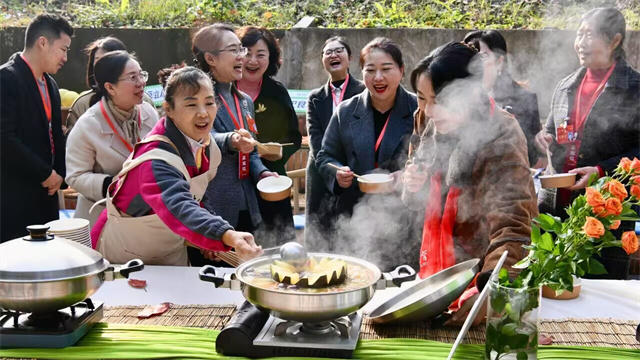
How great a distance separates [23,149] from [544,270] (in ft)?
11.7

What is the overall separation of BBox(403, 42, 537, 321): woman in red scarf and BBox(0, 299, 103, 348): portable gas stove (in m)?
1.18

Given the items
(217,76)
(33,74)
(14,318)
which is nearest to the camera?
(14,318)

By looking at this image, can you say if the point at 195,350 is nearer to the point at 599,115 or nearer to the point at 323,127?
the point at 323,127

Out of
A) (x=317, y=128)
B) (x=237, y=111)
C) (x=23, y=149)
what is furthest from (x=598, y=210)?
(x=23, y=149)

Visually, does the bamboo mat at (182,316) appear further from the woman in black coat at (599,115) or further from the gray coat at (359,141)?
the woman in black coat at (599,115)

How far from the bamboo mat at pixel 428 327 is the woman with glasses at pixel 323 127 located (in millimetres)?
2053

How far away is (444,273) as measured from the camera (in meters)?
1.94

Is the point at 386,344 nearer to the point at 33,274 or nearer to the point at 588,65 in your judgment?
the point at 33,274

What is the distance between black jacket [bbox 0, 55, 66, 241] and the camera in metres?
3.90

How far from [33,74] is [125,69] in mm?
1041

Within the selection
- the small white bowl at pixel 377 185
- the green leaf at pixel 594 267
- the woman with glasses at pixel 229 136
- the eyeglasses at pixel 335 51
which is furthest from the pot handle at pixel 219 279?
the eyeglasses at pixel 335 51

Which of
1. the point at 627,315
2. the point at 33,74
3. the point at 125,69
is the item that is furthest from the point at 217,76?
the point at 627,315

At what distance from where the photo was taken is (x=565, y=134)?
12.5ft

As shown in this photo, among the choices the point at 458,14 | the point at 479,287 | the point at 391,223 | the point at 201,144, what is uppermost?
the point at 458,14
